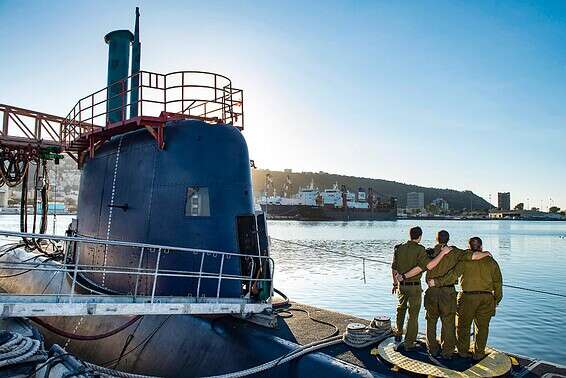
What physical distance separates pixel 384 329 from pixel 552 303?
19572mm

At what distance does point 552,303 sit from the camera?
78.1ft

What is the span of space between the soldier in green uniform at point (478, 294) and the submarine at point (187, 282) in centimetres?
39

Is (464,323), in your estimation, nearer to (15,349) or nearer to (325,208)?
(15,349)

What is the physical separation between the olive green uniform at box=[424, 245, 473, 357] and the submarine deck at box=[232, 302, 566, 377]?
3.03ft

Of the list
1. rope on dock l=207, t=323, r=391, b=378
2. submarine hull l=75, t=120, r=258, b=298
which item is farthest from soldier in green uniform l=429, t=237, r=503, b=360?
submarine hull l=75, t=120, r=258, b=298

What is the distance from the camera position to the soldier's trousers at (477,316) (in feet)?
23.9

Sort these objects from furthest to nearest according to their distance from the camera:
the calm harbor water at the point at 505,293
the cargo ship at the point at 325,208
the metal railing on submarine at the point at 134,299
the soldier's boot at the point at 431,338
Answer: the cargo ship at the point at 325,208, the calm harbor water at the point at 505,293, the soldier's boot at the point at 431,338, the metal railing on submarine at the point at 134,299

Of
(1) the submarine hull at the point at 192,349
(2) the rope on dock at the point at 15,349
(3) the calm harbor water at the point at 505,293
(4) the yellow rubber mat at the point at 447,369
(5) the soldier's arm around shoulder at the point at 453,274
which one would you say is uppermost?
(5) the soldier's arm around shoulder at the point at 453,274

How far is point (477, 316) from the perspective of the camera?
7387mm

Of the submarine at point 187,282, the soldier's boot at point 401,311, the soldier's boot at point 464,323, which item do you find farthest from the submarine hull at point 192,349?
the soldier's boot at point 464,323

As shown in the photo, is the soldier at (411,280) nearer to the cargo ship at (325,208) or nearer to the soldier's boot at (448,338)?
the soldier's boot at (448,338)

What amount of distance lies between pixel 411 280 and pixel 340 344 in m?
1.68

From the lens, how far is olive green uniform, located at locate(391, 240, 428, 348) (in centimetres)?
779

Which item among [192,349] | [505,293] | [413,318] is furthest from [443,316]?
[505,293]
